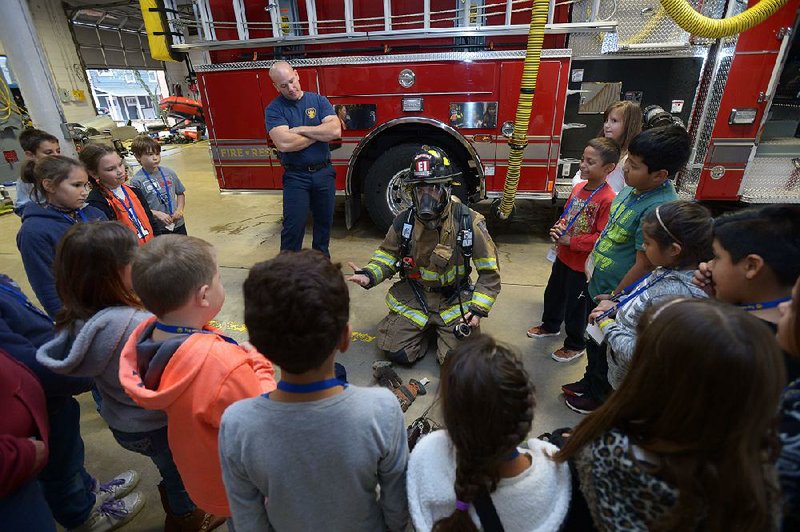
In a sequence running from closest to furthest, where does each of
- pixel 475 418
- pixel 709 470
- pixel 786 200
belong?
pixel 709 470
pixel 475 418
pixel 786 200

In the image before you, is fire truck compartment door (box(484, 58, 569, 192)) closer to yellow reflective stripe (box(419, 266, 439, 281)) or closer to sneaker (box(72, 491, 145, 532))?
Result: yellow reflective stripe (box(419, 266, 439, 281))

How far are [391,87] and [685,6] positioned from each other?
2685 millimetres

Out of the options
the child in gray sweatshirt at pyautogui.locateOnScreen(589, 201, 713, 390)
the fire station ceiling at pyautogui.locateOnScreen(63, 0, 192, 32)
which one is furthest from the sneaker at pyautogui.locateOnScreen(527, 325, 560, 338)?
the fire station ceiling at pyautogui.locateOnScreen(63, 0, 192, 32)

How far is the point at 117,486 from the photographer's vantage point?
202cm

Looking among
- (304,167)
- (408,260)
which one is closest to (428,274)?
(408,260)

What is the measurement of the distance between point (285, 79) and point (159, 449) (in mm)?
3081

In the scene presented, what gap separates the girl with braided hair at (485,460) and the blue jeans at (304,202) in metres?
3.20

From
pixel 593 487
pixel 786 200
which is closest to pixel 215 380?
pixel 593 487

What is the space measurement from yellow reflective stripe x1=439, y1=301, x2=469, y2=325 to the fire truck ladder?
2.93 meters

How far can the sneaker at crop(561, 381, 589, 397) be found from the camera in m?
2.52

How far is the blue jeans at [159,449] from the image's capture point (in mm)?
1518

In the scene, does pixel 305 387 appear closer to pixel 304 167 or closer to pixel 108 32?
pixel 304 167

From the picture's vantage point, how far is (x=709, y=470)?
0.77m

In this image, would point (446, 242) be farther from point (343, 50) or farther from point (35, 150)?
point (35, 150)
